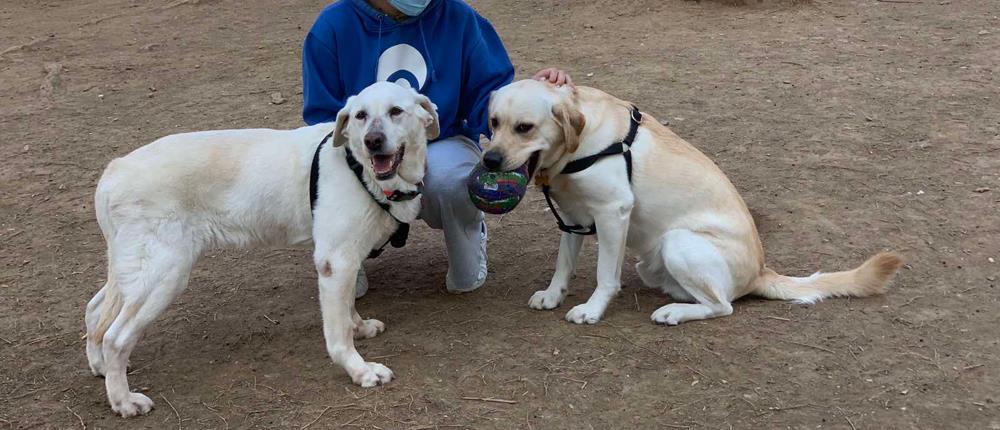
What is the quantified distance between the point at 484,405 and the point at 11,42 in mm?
8272

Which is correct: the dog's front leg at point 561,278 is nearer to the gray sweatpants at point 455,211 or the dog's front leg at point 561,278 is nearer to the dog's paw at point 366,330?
the gray sweatpants at point 455,211

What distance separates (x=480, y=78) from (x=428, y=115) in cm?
72

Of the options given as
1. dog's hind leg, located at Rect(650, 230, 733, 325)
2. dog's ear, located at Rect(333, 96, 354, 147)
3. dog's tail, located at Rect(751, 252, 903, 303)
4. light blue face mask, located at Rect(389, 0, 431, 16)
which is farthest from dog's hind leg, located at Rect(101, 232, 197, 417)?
dog's tail, located at Rect(751, 252, 903, 303)

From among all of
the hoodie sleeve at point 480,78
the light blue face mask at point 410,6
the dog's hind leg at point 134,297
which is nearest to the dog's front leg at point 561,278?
the hoodie sleeve at point 480,78

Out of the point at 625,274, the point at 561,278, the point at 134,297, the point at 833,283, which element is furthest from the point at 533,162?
the point at 134,297

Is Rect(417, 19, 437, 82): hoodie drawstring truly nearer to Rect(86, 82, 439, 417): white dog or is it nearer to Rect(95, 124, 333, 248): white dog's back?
Rect(86, 82, 439, 417): white dog

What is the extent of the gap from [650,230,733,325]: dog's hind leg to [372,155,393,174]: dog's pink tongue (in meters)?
1.29

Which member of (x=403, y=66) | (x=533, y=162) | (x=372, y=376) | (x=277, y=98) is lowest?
(x=277, y=98)

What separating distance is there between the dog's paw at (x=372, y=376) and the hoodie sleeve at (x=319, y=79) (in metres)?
1.23

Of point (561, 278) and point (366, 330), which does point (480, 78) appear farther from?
point (366, 330)

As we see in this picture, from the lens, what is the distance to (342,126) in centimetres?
317

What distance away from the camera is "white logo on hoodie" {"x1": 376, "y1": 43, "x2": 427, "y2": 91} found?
3812 mm

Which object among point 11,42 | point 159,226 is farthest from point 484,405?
point 11,42

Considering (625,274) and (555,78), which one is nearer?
(555,78)
